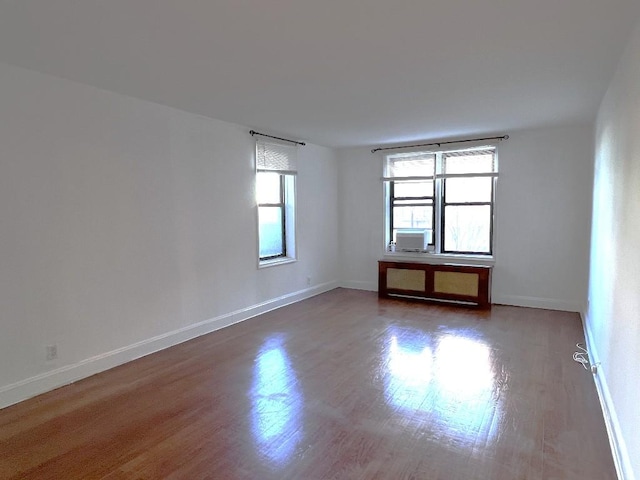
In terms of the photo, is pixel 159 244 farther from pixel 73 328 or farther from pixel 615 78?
pixel 615 78

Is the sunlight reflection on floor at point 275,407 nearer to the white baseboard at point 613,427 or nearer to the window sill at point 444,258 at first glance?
the white baseboard at point 613,427

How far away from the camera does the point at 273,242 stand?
5.81 metres

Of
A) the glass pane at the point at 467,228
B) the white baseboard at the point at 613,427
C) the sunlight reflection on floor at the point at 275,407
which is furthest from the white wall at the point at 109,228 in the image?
the white baseboard at the point at 613,427

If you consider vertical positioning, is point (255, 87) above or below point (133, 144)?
above

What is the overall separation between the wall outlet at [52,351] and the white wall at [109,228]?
32mm

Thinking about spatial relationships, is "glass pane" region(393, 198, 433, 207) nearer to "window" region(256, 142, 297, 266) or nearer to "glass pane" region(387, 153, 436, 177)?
"glass pane" region(387, 153, 436, 177)

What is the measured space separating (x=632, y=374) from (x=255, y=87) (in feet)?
10.4

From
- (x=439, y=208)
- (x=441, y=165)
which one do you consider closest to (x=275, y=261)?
(x=439, y=208)

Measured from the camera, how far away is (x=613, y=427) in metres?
2.40

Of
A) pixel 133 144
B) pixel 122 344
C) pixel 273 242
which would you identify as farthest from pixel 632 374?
pixel 273 242

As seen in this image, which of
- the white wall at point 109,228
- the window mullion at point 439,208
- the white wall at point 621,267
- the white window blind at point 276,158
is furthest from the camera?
the window mullion at point 439,208

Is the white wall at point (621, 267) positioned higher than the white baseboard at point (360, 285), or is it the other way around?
the white wall at point (621, 267)

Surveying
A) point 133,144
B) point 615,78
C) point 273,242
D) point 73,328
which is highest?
point 615,78

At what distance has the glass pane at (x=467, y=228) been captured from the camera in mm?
5965
